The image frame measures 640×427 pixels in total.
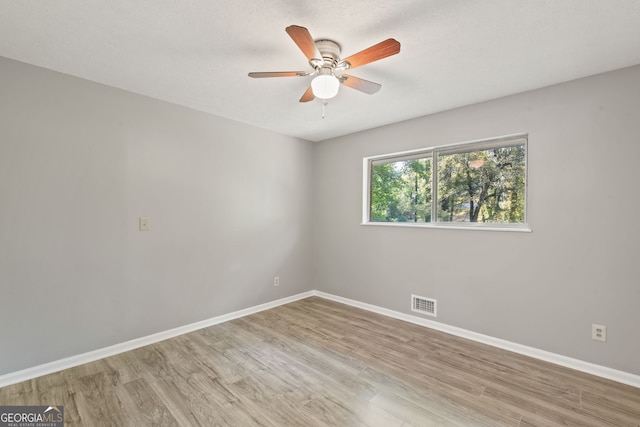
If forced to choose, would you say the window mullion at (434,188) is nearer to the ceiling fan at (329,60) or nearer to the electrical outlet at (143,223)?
the ceiling fan at (329,60)

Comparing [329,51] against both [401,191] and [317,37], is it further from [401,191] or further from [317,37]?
[401,191]

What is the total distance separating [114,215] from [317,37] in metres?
2.26

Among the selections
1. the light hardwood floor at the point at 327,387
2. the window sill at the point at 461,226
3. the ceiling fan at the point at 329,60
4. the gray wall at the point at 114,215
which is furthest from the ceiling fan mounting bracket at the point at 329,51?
the light hardwood floor at the point at 327,387

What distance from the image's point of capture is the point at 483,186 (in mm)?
2932

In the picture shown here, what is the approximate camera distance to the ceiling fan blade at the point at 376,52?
1.53m

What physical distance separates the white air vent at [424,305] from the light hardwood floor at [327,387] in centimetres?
33

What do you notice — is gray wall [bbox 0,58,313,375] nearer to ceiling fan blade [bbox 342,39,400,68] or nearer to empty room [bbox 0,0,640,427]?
empty room [bbox 0,0,640,427]

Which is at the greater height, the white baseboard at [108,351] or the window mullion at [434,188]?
the window mullion at [434,188]

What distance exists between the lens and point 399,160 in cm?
360

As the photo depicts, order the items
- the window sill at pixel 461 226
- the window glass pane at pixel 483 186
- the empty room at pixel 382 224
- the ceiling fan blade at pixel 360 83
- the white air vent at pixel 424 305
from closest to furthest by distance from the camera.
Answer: the empty room at pixel 382 224 → the ceiling fan blade at pixel 360 83 → the window sill at pixel 461 226 → the window glass pane at pixel 483 186 → the white air vent at pixel 424 305

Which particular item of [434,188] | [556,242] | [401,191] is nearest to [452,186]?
[434,188]

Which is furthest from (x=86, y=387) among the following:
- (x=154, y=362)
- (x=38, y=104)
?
(x=38, y=104)

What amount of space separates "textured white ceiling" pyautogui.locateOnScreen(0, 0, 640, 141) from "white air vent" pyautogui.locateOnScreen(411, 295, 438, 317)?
2109 millimetres

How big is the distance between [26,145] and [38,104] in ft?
1.09
